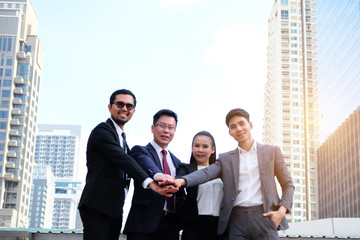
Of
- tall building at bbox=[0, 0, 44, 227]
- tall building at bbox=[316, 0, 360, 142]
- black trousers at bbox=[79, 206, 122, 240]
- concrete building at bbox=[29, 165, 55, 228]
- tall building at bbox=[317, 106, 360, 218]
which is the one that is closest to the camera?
black trousers at bbox=[79, 206, 122, 240]

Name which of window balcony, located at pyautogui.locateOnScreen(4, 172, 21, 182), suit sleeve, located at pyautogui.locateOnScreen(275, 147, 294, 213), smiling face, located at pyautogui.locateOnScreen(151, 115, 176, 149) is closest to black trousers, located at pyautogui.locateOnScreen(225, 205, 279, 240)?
suit sleeve, located at pyautogui.locateOnScreen(275, 147, 294, 213)

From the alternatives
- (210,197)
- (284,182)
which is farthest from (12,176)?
(284,182)

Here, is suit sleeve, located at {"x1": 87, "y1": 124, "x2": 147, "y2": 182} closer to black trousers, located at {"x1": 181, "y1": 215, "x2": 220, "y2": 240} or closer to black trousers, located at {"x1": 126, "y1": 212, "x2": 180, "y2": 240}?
black trousers, located at {"x1": 126, "y1": 212, "x2": 180, "y2": 240}

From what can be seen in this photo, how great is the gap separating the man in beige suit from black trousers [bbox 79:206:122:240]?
0.72 metres

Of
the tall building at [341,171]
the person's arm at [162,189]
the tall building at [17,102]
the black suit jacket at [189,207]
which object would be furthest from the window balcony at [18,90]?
the person's arm at [162,189]

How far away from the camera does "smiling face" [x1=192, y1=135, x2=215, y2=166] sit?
4875 millimetres

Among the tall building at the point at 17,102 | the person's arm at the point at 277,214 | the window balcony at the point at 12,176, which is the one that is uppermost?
the tall building at the point at 17,102

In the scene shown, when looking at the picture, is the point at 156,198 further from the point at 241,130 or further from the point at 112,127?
the point at 241,130

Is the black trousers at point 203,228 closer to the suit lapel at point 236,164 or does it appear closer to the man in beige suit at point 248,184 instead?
the man in beige suit at point 248,184

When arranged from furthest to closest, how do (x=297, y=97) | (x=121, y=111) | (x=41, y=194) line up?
1. (x=41, y=194)
2. (x=297, y=97)
3. (x=121, y=111)

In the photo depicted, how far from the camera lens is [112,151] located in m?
4.36

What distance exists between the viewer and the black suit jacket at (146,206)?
441cm

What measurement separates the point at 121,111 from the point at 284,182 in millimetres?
1693

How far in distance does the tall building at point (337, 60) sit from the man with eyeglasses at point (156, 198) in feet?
246
